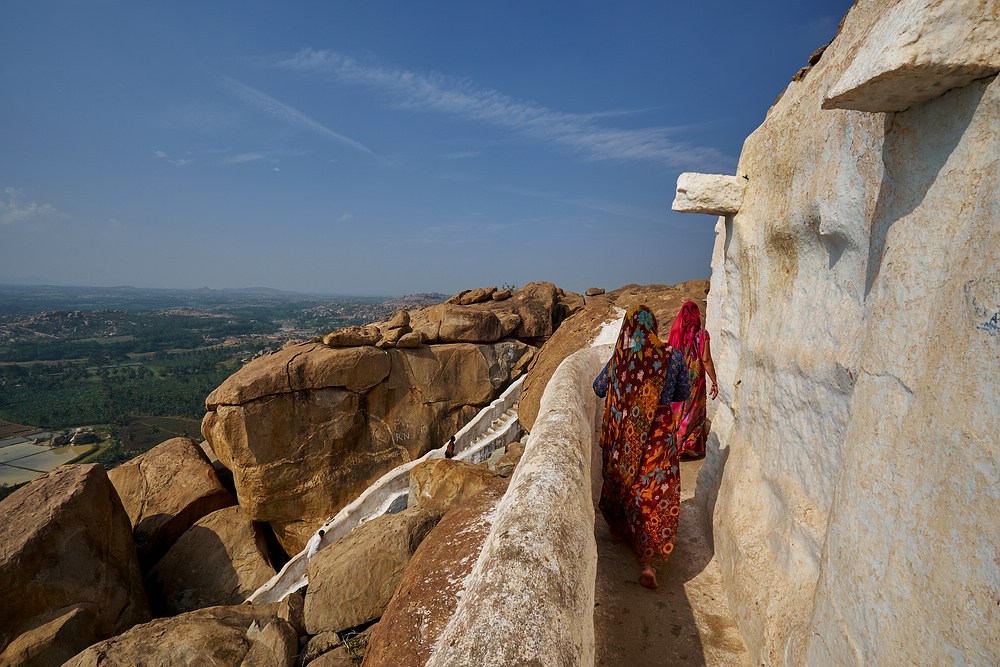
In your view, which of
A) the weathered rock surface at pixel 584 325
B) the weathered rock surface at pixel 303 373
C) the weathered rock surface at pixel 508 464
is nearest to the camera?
the weathered rock surface at pixel 508 464

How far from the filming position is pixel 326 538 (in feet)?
34.9

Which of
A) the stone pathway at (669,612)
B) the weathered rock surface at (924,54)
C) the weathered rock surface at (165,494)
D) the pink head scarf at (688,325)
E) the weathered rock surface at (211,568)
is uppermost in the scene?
the weathered rock surface at (924,54)

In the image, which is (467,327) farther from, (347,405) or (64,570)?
(64,570)

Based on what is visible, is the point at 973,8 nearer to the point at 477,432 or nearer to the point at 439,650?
the point at 439,650

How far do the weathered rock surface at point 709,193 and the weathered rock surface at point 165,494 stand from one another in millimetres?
12954

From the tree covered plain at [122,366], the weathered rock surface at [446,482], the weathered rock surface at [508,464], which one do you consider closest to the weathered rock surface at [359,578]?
the weathered rock surface at [446,482]

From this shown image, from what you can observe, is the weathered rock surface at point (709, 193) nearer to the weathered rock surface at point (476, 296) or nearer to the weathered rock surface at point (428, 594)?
the weathered rock surface at point (428, 594)

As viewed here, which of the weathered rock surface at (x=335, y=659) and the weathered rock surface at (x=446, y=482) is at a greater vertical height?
the weathered rock surface at (x=446, y=482)

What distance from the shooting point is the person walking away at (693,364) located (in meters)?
5.23

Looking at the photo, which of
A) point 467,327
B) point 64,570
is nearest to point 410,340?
point 467,327

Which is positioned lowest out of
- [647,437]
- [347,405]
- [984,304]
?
[347,405]

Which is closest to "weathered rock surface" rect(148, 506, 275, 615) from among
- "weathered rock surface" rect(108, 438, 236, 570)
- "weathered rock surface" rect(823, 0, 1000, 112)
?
"weathered rock surface" rect(108, 438, 236, 570)

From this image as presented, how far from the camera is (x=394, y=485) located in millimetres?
11453

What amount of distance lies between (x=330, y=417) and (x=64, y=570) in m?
5.50
